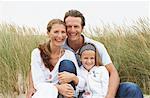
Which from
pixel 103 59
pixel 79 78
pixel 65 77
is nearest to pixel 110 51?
pixel 103 59

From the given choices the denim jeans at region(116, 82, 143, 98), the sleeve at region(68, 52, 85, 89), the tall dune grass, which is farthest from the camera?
the tall dune grass

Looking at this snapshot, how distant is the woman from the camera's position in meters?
2.44

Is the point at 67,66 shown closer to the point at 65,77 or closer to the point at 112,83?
the point at 65,77

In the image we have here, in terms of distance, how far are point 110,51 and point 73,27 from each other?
143 cm

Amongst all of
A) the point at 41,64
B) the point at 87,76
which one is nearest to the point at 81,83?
the point at 87,76

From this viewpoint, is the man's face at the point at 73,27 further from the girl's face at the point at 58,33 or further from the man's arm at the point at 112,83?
the man's arm at the point at 112,83

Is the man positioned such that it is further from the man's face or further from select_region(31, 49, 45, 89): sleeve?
select_region(31, 49, 45, 89): sleeve

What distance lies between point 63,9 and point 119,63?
80 centimetres

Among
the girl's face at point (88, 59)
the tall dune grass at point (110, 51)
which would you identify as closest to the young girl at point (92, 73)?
the girl's face at point (88, 59)

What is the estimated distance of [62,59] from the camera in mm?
2514

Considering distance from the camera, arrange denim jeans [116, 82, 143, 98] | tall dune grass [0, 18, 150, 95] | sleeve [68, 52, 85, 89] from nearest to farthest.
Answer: denim jeans [116, 82, 143, 98] → sleeve [68, 52, 85, 89] → tall dune grass [0, 18, 150, 95]

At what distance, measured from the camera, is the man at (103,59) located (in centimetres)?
240

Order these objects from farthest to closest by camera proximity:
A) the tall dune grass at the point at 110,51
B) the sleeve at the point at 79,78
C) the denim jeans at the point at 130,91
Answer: the tall dune grass at the point at 110,51 → the sleeve at the point at 79,78 → the denim jeans at the point at 130,91

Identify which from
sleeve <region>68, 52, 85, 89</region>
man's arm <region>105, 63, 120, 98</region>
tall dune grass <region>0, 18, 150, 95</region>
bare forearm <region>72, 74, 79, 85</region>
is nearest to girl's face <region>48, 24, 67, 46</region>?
sleeve <region>68, 52, 85, 89</region>
